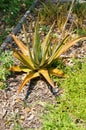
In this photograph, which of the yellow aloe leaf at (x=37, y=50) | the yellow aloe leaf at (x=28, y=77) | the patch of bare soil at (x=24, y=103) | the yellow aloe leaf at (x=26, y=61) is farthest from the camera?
the yellow aloe leaf at (x=26, y=61)

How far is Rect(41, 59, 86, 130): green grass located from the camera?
12.4 feet

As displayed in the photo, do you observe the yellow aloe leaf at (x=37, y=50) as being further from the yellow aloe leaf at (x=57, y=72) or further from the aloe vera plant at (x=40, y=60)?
the yellow aloe leaf at (x=57, y=72)

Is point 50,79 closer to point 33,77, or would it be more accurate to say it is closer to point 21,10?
point 33,77

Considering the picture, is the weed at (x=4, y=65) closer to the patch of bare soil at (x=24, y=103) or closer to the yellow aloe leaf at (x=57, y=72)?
the patch of bare soil at (x=24, y=103)

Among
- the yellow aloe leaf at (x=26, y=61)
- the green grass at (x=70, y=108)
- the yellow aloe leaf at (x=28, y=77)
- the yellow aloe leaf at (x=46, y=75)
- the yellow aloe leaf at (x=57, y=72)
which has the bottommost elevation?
the green grass at (x=70, y=108)

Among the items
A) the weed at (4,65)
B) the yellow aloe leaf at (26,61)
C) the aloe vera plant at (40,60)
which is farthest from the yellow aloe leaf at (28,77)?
the weed at (4,65)

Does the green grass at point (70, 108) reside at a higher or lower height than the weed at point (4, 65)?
lower

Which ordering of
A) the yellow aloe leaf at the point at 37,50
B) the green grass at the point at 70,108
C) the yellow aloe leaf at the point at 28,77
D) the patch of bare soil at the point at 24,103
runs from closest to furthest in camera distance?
the green grass at the point at 70,108, the patch of bare soil at the point at 24,103, the yellow aloe leaf at the point at 28,77, the yellow aloe leaf at the point at 37,50

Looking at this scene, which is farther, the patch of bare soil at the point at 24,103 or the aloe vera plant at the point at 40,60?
the aloe vera plant at the point at 40,60

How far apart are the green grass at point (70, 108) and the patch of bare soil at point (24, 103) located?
11 cm

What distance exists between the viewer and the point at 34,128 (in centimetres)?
383

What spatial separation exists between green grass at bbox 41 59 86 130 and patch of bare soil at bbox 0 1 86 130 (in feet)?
0.37

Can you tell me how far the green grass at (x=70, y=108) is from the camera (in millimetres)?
3777

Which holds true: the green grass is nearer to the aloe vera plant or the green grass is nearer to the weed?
the aloe vera plant
